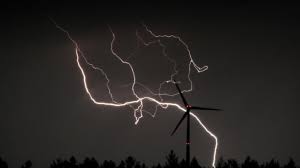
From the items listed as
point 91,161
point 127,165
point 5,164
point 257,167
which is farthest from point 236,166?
point 5,164

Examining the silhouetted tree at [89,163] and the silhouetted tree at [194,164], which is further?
the silhouetted tree at [89,163]

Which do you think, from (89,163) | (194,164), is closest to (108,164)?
(89,163)

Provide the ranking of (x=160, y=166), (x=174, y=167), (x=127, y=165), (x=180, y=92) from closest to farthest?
(x=180, y=92) → (x=174, y=167) → (x=160, y=166) → (x=127, y=165)

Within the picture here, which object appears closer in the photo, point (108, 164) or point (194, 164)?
point (194, 164)

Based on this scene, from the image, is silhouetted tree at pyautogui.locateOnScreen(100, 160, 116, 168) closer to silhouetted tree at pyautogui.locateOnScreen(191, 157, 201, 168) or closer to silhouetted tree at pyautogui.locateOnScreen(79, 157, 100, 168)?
silhouetted tree at pyautogui.locateOnScreen(79, 157, 100, 168)

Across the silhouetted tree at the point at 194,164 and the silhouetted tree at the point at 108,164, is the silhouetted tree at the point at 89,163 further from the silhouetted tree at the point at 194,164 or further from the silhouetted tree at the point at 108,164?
the silhouetted tree at the point at 194,164

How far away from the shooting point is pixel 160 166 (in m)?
74.8

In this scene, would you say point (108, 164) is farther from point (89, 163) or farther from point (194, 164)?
point (194, 164)

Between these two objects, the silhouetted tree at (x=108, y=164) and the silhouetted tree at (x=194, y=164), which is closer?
the silhouetted tree at (x=194, y=164)

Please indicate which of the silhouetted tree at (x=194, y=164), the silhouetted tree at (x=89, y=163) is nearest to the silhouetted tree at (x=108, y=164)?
the silhouetted tree at (x=89, y=163)

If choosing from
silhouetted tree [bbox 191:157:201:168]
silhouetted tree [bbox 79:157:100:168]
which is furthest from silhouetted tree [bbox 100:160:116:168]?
silhouetted tree [bbox 191:157:201:168]

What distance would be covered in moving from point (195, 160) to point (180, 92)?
104ft

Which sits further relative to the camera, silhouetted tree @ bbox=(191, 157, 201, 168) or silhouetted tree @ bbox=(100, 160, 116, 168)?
silhouetted tree @ bbox=(100, 160, 116, 168)

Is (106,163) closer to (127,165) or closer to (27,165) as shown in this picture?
(127,165)
